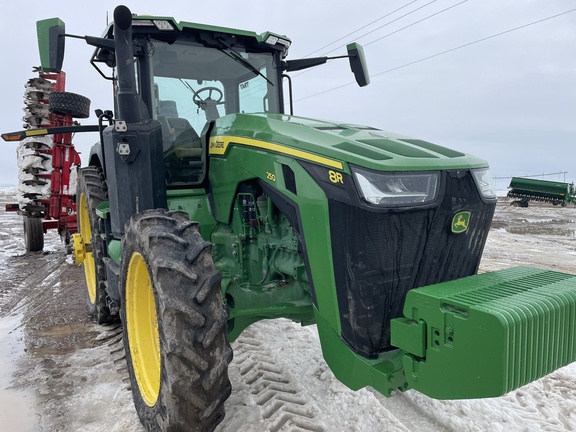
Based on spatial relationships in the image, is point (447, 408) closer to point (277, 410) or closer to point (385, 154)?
point (277, 410)

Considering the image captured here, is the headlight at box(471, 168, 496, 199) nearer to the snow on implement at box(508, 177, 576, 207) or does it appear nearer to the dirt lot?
the dirt lot

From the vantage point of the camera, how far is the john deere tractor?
1887 mm

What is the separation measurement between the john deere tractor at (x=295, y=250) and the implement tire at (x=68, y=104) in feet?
8.13

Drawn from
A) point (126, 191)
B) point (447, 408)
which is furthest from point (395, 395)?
point (126, 191)

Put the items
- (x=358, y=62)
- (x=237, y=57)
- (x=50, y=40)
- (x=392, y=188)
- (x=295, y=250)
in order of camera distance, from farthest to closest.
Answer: (x=358, y=62)
(x=237, y=57)
(x=50, y=40)
(x=295, y=250)
(x=392, y=188)

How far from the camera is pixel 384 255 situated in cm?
221

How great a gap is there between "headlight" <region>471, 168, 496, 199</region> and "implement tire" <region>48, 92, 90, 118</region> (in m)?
4.92

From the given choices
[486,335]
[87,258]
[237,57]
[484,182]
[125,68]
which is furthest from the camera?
[87,258]

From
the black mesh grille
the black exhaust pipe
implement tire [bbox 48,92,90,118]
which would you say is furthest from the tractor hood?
implement tire [bbox 48,92,90,118]

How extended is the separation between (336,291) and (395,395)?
1189 millimetres

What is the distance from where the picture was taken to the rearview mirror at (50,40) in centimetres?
291

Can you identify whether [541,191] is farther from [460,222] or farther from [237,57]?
[460,222]

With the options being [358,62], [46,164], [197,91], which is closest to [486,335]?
[358,62]

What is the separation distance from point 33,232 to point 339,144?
8.18m
